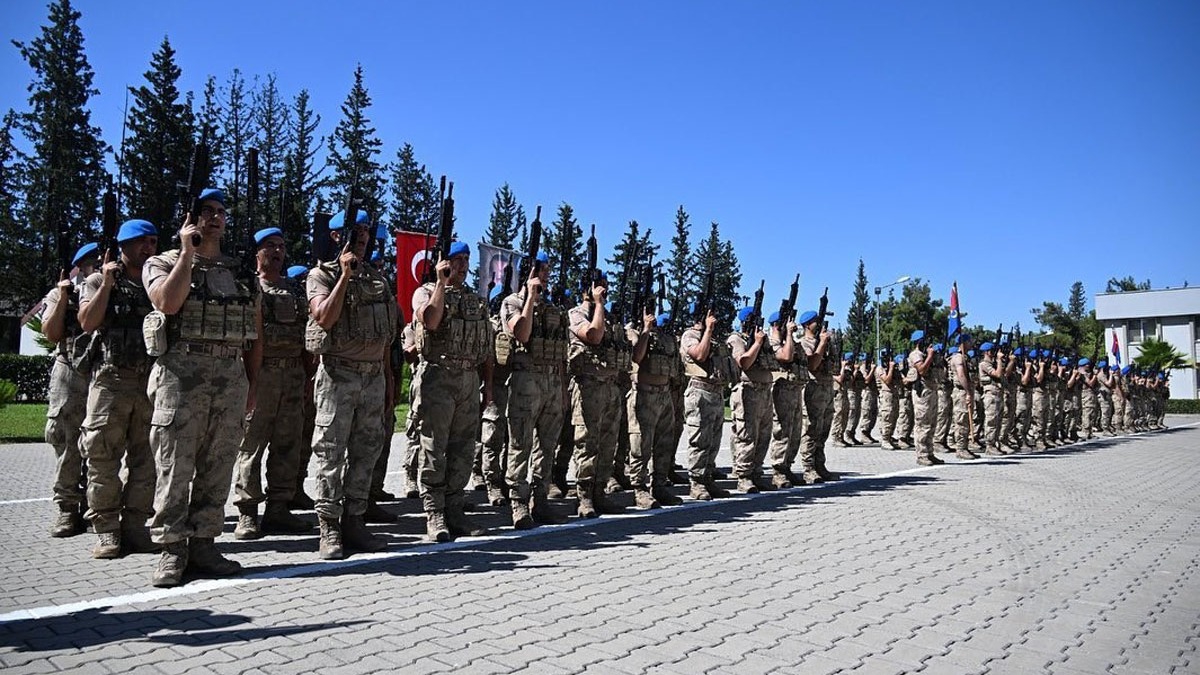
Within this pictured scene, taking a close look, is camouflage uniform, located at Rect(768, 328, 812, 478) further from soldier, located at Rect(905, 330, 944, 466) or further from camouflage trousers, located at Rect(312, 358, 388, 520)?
camouflage trousers, located at Rect(312, 358, 388, 520)

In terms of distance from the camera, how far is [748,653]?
395cm

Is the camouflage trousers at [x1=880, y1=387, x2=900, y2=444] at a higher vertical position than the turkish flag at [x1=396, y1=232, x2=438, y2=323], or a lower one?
lower

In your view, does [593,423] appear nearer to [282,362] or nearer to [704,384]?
[704,384]

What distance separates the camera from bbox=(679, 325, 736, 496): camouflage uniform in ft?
30.8

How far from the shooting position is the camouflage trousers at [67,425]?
21.7 ft

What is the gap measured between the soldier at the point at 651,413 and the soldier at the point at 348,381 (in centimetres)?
341

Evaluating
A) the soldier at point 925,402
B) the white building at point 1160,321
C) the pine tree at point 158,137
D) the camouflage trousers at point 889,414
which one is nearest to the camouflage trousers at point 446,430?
the soldier at point 925,402

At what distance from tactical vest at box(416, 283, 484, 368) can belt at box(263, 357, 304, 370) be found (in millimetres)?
1292

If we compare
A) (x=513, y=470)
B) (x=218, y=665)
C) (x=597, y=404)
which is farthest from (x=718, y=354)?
(x=218, y=665)

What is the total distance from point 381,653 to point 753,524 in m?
4.79

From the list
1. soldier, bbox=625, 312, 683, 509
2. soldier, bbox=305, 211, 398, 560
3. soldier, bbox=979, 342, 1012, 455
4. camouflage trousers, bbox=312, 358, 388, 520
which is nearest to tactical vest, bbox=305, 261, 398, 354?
soldier, bbox=305, 211, 398, 560

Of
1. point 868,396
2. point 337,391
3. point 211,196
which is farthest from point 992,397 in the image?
point 211,196

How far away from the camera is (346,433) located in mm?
5949

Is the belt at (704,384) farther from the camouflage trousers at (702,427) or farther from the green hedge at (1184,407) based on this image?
the green hedge at (1184,407)
